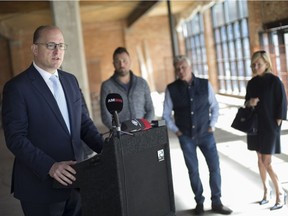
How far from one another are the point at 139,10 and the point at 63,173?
16942 millimetres

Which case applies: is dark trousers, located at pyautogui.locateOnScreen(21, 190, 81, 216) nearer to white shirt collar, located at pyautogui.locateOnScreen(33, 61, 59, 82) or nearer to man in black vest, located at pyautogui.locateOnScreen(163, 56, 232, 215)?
white shirt collar, located at pyautogui.locateOnScreen(33, 61, 59, 82)

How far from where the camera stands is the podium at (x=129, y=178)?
4.65 feet

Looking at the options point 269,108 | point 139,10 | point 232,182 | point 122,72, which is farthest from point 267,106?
point 139,10

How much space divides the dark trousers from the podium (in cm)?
36

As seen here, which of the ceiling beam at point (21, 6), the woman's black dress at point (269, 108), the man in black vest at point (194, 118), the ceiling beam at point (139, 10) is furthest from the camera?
the ceiling beam at point (139, 10)

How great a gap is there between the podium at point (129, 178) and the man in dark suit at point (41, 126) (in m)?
0.32

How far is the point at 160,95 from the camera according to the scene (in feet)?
70.1

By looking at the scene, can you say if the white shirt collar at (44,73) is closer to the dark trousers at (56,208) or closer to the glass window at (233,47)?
the dark trousers at (56,208)

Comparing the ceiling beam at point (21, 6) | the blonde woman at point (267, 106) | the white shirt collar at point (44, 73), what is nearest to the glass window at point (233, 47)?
the ceiling beam at point (21, 6)

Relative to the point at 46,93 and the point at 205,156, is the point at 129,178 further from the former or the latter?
the point at 205,156

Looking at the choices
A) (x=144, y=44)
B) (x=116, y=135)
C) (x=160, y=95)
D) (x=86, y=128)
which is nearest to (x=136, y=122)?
(x=116, y=135)

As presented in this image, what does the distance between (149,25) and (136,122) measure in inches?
851

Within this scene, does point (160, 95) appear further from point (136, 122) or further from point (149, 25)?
point (136, 122)

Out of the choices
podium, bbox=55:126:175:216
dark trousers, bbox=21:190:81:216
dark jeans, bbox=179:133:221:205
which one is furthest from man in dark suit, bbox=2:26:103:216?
dark jeans, bbox=179:133:221:205
